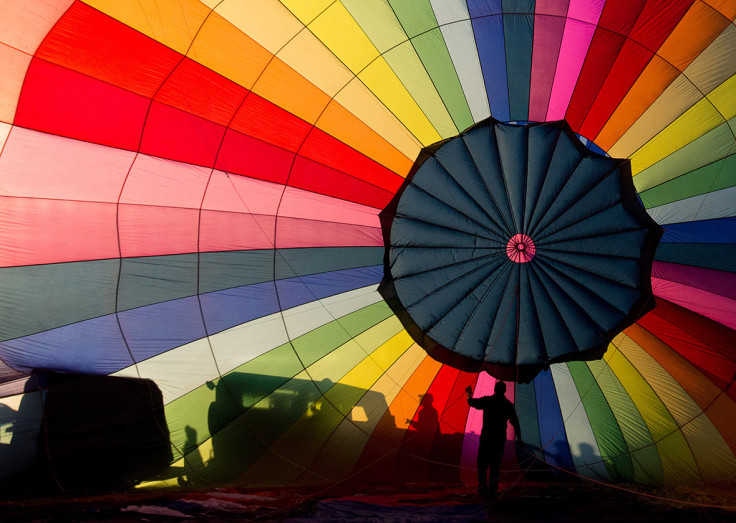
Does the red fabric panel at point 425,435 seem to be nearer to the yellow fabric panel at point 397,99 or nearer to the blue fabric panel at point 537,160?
the blue fabric panel at point 537,160

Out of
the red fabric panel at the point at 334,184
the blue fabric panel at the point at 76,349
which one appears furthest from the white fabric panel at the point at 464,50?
the blue fabric panel at the point at 76,349

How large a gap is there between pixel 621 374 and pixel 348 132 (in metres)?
2.90

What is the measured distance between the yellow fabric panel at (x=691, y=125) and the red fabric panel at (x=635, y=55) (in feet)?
1.29

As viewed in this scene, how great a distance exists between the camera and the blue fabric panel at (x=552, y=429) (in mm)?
4547

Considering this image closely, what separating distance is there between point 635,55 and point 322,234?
2538 mm

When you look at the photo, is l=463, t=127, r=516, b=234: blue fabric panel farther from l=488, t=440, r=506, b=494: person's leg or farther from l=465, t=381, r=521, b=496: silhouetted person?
l=488, t=440, r=506, b=494: person's leg

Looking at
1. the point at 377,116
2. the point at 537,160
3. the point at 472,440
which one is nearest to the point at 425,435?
the point at 472,440

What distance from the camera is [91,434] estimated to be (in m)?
4.02

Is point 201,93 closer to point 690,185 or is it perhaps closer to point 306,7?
point 306,7

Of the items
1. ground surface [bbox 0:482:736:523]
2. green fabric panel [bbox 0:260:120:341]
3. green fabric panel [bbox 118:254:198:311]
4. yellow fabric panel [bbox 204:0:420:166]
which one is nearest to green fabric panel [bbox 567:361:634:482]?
ground surface [bbox 0:482:736:523]

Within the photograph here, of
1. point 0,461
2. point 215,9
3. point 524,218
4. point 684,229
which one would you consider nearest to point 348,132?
point 215,9

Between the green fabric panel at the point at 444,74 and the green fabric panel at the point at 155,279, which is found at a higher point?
the green fabric panel at the point at 444,74

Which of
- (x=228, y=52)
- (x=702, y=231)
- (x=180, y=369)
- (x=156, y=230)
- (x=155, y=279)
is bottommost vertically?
(x=180, y=369)

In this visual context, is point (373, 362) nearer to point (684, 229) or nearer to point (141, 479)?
point (141, 479)
